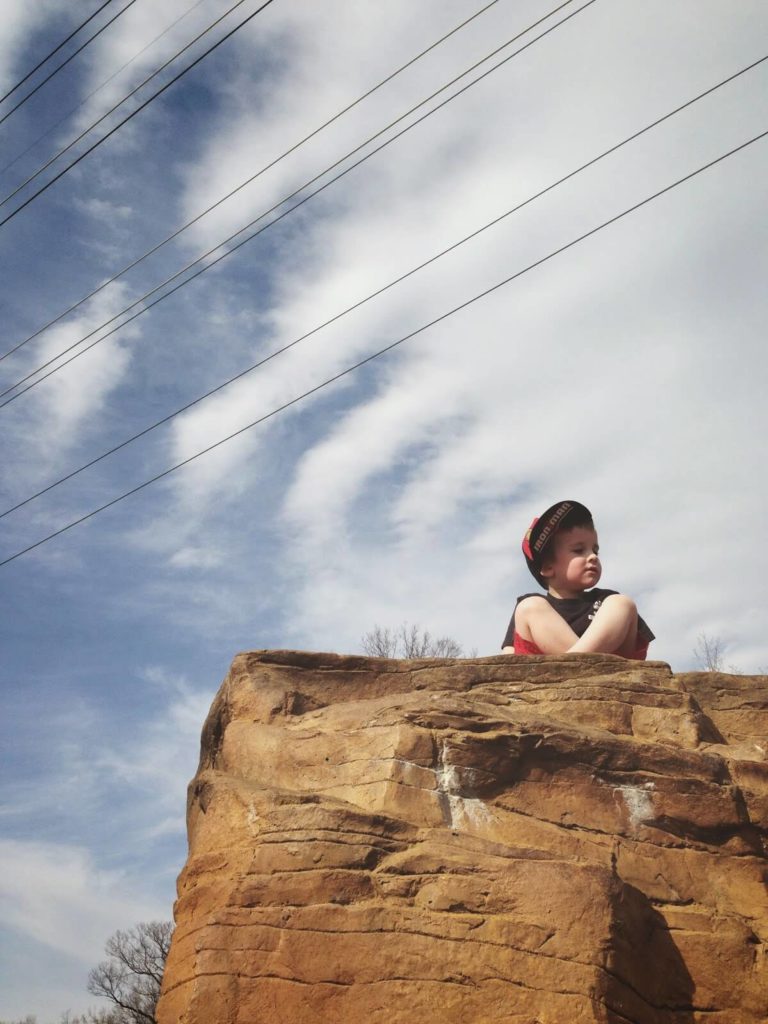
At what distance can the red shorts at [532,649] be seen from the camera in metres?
7.85

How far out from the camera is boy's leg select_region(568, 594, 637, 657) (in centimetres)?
754

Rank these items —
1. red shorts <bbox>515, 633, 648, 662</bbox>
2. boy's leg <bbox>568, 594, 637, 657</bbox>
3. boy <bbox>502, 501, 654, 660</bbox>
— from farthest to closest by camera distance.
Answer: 1. red shorts <bbox>515, 633, 648, 662</bbox>
2. boy <bbox>502, 501, 654, 660</bbox>
3. boy's leg <bbox>568, 594, 637, 657</bbox>

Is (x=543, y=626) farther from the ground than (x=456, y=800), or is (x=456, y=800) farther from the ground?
(x=543, y=626)

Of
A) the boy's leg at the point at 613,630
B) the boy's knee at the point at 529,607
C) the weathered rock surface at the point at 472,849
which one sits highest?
the boy's knee at the point at 529,607

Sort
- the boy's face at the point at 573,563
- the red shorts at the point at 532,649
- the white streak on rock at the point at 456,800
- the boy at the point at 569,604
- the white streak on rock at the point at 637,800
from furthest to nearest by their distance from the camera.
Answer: the boy's face at the point at 573,563 → the red shorts at the point at 532,649 → the boy at the point at 569,604 → the white streak on rock at the point at 637,800 → the white streak on rock at the point at 456,800

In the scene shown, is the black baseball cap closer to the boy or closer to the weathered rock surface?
the boy

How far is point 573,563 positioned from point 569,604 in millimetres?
314

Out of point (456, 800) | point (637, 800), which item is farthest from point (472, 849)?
point (637, 800)

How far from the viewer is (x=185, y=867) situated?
603cm

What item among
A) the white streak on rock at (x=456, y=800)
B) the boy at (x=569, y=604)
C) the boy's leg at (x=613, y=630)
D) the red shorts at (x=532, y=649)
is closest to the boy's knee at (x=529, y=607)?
the boy at (x=569, y=604)

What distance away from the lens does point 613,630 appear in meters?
7.59

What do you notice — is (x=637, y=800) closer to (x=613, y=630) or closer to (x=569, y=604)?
(x=613, y=630)

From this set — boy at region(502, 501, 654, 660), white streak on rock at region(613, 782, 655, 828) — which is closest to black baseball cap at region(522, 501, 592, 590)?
boy at region(502, 501, 654, 660)

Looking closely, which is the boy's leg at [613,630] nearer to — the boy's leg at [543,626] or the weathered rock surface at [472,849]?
the boy's leg at [543,626]
